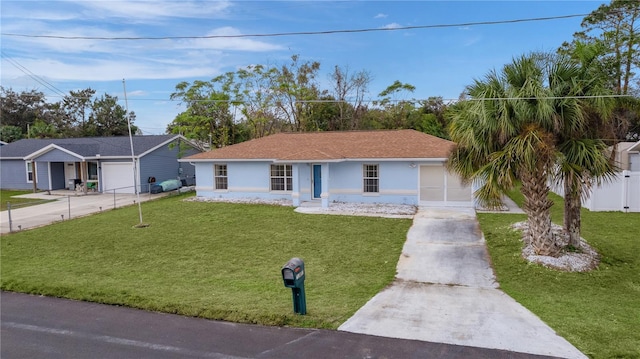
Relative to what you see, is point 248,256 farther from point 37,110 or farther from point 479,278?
point 37,110

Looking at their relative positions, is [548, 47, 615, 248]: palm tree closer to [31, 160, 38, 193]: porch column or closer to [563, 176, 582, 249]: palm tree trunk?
[563, 176, 582, 249]: palm tree trunk

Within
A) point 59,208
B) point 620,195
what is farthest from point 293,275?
point 59,208

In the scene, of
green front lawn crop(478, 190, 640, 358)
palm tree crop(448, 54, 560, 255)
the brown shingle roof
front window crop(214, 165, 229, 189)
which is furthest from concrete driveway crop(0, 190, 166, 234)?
green front lawn crop(478, 190, 640, 358)

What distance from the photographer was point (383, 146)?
2091 cm

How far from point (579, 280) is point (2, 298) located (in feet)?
41.3

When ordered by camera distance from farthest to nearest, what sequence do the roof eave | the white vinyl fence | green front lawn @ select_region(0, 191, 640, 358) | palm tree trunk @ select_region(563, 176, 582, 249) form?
1. the roof eave
2. the white vinyl fence
3. palm tree trunk @ select_region(563, 176, 582, 249)
4. green front lawn @ select_region(0, 191, 640, 358)

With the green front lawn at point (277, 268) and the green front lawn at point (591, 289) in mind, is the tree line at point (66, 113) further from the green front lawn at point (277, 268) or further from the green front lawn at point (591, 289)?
the green front lawn at point (591, 289)

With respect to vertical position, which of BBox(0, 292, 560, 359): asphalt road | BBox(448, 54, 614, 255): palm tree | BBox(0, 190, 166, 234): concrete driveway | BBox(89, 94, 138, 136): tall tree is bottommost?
BBox(0, 292, 560, 359): asphalt road

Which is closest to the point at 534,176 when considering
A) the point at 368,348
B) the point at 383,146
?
the point at 368,348

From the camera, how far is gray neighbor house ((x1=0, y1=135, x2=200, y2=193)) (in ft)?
90.7

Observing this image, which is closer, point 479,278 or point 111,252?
point 479,278

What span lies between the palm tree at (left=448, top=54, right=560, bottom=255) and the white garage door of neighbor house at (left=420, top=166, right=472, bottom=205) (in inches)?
323

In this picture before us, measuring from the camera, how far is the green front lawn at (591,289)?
6223 millimetres

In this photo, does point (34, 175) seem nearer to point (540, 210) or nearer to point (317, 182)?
point (317, 182)
